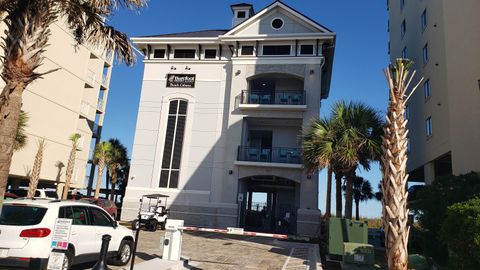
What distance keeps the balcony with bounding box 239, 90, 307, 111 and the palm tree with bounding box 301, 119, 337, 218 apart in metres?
5.84

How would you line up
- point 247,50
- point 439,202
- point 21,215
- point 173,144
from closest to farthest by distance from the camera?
1. point 21,215
2. point 439,202
3. point 173,144
4. point 247,50

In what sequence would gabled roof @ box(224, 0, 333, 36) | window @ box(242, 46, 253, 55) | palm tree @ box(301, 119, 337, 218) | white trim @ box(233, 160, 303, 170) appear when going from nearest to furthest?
palm tree @ box(301, 119, 337, 218) < white trim @ box(233, 160, 303, 170) < gabled roof @ box(224, 0, 333, 36) < window @ box(242, 46, 253, 55)

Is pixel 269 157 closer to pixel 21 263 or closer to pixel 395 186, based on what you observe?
pixel 21 263

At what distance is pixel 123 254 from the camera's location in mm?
9953

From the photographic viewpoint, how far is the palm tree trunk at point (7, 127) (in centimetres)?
677

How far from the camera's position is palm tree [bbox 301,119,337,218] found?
58.4 ft

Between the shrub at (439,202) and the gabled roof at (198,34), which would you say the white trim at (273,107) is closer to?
the gabled roof at (198,34)

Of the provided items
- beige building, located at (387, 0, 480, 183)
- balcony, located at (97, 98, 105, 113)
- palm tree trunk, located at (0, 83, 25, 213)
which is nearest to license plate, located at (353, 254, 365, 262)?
beige building, located at (387, 0, 480, 183)

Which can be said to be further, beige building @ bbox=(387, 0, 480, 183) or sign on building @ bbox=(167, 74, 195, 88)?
sign on building @ bbox=(167, 74, 195, 88)

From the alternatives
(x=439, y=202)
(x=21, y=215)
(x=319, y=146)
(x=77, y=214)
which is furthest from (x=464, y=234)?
(x=319, y=146)

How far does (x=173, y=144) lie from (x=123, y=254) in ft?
57.7

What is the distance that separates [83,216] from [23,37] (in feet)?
13.2

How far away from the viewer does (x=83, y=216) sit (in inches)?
346

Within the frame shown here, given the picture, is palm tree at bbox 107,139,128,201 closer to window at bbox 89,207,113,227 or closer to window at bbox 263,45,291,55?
window at bbox 263,45,291,55
